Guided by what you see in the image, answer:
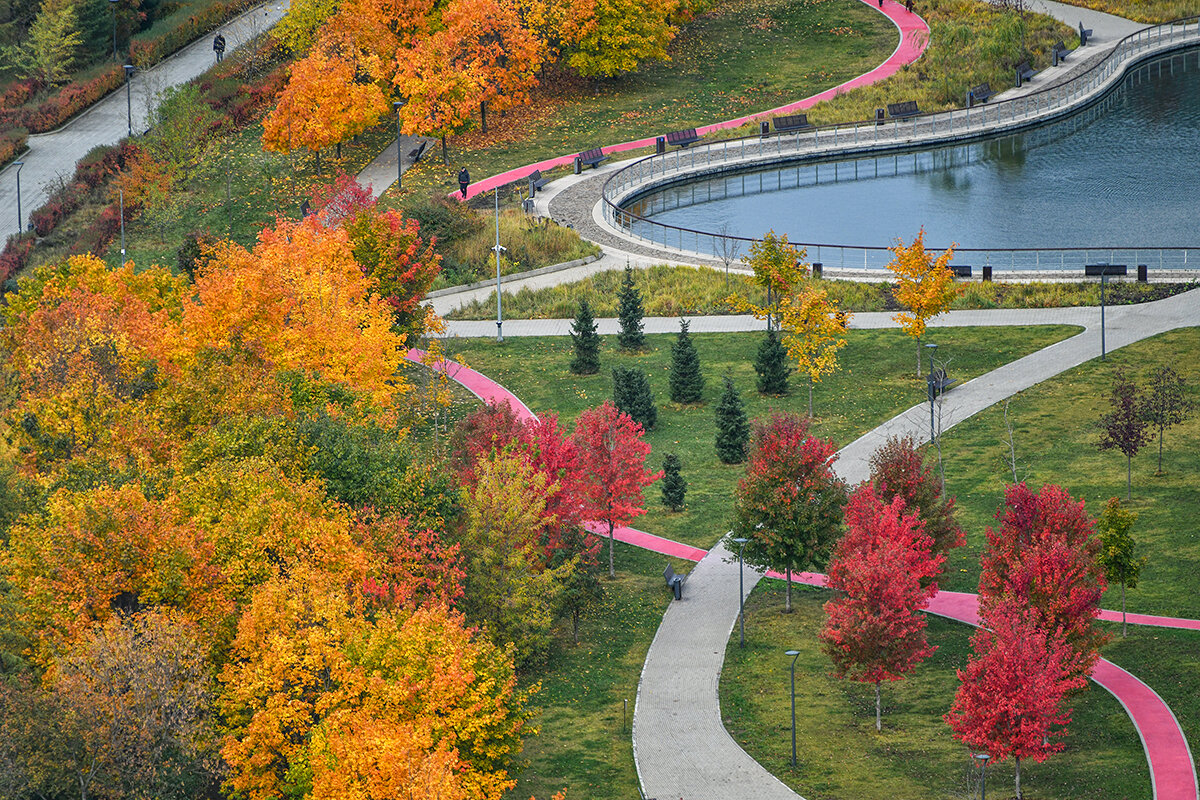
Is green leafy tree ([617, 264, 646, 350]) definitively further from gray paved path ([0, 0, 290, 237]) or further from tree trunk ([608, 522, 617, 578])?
gray paved path ([0, 0, 290, 237])

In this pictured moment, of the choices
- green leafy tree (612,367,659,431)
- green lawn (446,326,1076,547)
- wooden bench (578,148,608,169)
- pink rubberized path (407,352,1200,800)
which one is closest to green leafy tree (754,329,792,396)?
green lawn (446,326,1076,547)

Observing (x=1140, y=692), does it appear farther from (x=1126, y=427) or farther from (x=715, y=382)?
(x=715, y=382)

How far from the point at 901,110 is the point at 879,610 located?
61.3m

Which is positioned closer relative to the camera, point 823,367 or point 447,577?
point 447,577

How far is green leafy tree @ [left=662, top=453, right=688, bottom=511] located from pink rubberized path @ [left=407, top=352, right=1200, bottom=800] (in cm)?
172

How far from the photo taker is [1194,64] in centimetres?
10925

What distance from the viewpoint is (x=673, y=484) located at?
56094mm

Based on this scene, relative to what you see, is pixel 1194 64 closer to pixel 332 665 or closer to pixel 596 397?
A: pixel 596 397

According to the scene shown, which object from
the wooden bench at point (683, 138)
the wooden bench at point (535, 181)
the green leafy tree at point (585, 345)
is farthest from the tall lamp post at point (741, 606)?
the wooden bench at point (683, 138)

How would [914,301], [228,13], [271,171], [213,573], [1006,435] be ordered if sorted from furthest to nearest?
[228,13]
[271,171]
[914,301]
[1006,435]
[213,573]

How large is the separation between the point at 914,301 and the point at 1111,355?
25.7 feet

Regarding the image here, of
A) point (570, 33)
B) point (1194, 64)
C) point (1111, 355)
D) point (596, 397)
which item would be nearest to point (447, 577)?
point (596, 397)

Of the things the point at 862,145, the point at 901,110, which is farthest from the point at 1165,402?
the point at 901,110

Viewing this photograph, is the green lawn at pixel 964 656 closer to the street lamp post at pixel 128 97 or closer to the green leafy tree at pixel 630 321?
the green leafy tree at pixel 630 321
